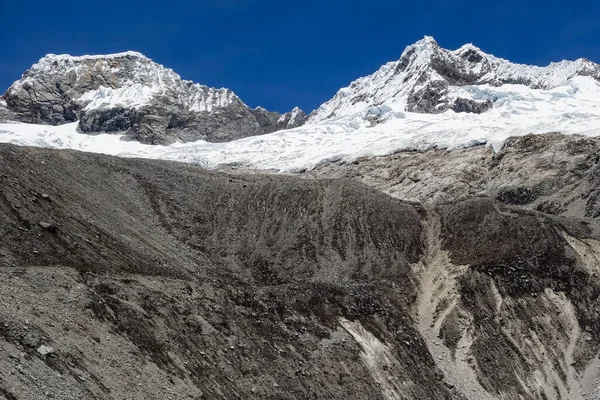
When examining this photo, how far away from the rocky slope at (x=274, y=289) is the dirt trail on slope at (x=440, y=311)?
14 centimetres

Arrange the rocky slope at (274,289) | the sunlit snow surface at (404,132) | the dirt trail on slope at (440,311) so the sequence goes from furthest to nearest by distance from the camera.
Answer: the sunlit snow surface at (404,132)
the dirt trail on slope at (440,311)
the rocky slope at (274,289)

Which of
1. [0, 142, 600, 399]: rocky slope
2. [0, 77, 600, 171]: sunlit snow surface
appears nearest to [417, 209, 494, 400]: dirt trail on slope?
[0, 142, 600, 399]: rocky slope

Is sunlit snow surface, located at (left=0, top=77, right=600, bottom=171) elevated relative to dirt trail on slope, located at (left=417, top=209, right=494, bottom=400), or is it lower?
elevated

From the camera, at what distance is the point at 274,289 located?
44.1m

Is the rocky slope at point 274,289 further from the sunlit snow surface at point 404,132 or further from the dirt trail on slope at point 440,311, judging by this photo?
the sunlit snow surface at point 404,132

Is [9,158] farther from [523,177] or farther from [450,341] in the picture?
[523,177]

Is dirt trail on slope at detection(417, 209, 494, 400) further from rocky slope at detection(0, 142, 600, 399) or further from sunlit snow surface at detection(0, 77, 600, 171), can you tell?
sunlit snow surface at detection(0, 77, 600, 171)

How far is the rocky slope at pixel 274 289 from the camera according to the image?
30.9 m

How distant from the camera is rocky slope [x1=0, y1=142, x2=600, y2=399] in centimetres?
3089

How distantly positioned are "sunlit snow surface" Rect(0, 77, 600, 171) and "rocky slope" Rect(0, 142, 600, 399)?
59.0 m

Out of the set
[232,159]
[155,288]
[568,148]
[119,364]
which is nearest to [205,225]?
[155,288]

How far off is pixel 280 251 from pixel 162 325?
22688 mm

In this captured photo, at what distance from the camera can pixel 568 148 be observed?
10431 centimetres

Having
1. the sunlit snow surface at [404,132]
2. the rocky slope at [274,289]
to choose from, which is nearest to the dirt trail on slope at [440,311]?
the rocky slope at [274,289]
